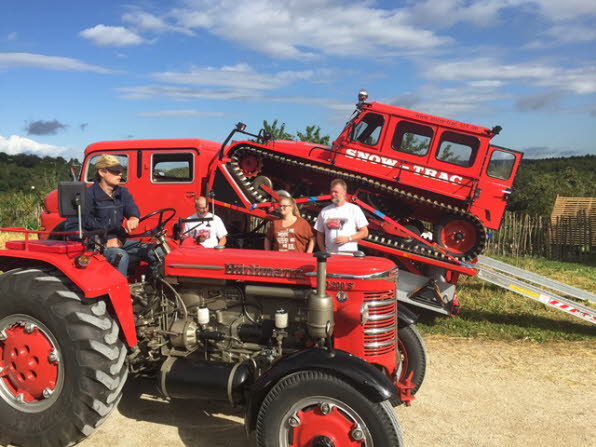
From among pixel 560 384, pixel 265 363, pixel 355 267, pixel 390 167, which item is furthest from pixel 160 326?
pixel 390 167

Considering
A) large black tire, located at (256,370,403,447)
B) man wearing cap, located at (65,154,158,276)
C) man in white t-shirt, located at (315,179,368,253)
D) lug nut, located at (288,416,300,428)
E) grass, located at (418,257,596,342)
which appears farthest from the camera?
grass, located at (418,257,596,342)

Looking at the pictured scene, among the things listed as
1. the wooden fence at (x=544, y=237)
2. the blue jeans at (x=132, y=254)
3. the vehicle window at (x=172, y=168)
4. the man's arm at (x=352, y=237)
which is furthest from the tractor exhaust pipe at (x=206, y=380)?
the wooden fence at (x=544, y=237)

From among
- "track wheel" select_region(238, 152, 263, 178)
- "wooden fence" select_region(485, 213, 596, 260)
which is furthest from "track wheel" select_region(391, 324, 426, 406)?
"wooden fence" select_region(485, 213, 596, 260)

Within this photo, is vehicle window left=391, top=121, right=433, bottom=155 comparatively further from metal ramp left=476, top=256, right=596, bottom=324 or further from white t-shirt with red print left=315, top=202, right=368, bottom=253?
white t-shirt with red print left=315, top=202, right=368, bottom=253

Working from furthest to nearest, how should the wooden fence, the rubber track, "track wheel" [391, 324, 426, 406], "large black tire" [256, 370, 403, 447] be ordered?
the wooden fence
the rubber track
"track wheel" [391, 324, 426, 406]
"large black tire" [256, 370, 403, 447]

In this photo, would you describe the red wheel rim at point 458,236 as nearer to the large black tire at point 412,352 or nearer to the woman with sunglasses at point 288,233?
the woman with sunglasses at point 288,233

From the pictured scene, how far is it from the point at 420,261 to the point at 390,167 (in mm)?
1635

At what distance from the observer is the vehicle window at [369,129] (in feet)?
27.5

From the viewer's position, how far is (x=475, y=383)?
5016 mm

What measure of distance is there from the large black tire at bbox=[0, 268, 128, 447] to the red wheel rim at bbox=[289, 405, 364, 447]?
1.32 meters

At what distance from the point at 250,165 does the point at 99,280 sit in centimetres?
501

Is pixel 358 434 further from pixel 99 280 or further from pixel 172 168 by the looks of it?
pixel 172 168

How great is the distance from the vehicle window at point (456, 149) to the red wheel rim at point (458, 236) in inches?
37.5

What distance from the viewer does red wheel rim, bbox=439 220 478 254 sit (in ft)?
26.3
